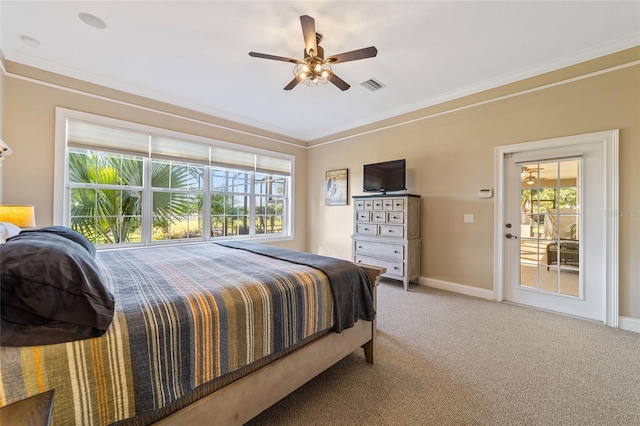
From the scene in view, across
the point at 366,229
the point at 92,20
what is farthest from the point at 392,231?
the point at 92,20

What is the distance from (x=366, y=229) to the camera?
427 centimetres

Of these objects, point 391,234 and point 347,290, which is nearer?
point 347,290

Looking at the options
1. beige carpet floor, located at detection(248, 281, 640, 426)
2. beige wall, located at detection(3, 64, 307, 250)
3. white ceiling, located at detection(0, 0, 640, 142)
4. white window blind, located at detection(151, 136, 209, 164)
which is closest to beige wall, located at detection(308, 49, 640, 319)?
white ceiling, located at detection(0, 0, 640, 142)

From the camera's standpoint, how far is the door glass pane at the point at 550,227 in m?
2.90

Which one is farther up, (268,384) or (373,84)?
(373,84)

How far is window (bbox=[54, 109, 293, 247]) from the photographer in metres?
3.24

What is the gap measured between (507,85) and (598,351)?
9.78ft

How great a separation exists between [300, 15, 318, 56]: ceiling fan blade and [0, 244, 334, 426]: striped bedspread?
72.7 inches

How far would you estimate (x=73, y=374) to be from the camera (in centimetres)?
84

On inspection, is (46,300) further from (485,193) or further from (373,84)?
(485,193)

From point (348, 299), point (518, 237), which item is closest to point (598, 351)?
point (518, 237)

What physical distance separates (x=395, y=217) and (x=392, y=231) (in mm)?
219

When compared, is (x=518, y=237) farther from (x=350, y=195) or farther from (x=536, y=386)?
(x=350, y=195)

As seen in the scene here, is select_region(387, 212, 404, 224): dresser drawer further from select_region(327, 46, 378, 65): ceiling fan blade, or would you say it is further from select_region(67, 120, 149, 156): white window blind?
select_region(67, 120, 149, 156): white window blind
